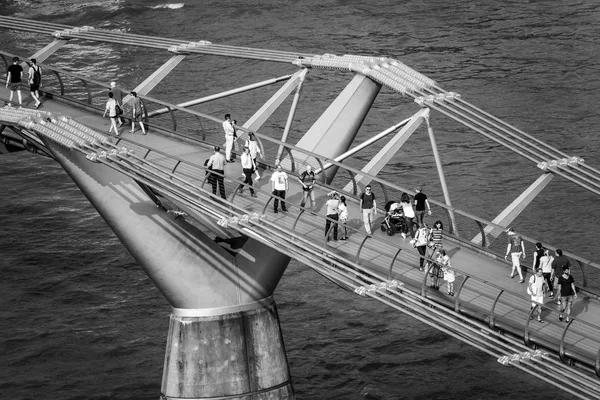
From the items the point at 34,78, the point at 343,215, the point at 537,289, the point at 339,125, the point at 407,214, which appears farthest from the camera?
the point at 34,78

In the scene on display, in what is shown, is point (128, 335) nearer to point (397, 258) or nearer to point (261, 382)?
point (261, 382)

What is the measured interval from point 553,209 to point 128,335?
78.3 ft

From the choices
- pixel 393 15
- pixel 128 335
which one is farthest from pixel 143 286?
pixel 393 15

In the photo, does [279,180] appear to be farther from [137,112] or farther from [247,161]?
[137,112]

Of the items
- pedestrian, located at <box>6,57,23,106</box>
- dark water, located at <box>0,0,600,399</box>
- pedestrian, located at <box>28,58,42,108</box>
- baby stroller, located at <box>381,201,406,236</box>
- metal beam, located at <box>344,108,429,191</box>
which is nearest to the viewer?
baby stroller, located at <box>381,201,406,236</box>

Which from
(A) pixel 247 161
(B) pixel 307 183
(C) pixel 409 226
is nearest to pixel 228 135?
(A) pixel 247 161

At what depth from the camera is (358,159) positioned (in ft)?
233

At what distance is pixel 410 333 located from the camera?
52.0m

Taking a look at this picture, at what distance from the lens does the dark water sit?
160ft

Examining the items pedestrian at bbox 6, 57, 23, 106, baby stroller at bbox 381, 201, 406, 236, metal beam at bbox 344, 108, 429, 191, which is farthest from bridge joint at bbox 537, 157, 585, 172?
pedestrian at bbox 6, 57, 23, 106

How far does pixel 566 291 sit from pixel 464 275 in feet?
8.21

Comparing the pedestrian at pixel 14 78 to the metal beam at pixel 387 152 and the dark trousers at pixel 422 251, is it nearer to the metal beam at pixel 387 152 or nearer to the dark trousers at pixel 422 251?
the metal beam at pixel 387 152

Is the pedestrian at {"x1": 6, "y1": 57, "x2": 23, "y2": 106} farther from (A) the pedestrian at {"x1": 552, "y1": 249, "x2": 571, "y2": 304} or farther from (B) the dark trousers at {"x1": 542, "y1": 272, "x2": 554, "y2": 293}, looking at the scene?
(A) the pedestrian at {"x1": 552, "y1": 249, "x2": 571, "y2": 304}

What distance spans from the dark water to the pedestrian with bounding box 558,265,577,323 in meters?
17.0
